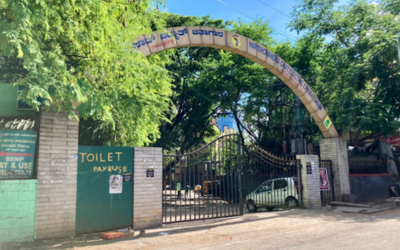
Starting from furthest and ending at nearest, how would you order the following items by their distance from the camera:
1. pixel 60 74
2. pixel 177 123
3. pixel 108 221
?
pixel 177 123 → pixel 108 221 → pixel 60 74

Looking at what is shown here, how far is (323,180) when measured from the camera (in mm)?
13445

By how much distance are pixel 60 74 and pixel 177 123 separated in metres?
14.4

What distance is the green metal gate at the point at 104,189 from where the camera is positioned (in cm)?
749

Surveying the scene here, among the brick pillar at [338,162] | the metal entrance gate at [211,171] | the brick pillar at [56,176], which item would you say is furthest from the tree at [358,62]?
the brick pillar at [56,176]

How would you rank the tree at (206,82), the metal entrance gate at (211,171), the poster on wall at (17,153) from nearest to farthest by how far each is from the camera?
1. the poster on wall at (17,153)
2. the metal entrance gate at (211,171)
3. the tree at (206,82)

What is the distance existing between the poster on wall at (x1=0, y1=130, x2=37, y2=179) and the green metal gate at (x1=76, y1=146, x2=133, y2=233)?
3.59ft

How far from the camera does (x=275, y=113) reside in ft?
68.7

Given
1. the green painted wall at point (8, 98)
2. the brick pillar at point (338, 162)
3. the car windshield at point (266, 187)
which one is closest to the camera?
Answer: the green painted wall at point (8, 98)

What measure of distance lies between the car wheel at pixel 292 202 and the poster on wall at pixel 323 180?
1.30 meters

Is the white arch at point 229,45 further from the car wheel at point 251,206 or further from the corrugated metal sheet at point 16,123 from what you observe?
the car wheel at point 251,206

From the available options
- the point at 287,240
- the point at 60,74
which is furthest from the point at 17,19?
the point at 287,240

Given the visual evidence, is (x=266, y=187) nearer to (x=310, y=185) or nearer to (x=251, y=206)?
(x=251, y=206)

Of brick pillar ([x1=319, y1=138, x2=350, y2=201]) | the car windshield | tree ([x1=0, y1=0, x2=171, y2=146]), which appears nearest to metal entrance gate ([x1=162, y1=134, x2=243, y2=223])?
tree ([x1=0, y1=0, x2=171, y2=146])

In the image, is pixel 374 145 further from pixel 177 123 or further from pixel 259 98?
pixel 177 123
